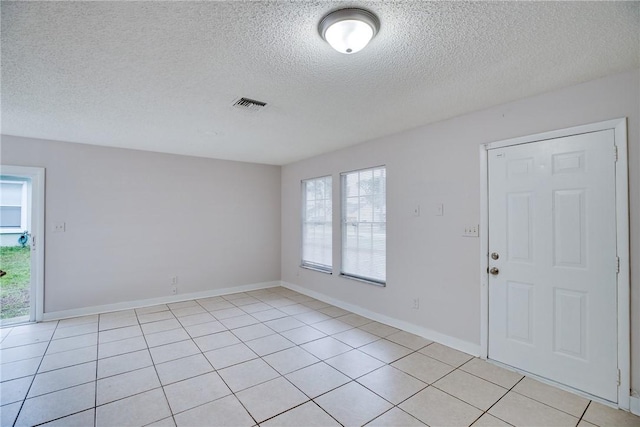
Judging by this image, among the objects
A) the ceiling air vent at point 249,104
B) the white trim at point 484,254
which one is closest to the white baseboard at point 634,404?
the white trim at point 484,254

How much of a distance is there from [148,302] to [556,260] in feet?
17.7

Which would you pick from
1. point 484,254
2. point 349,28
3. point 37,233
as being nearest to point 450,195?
point 484,254

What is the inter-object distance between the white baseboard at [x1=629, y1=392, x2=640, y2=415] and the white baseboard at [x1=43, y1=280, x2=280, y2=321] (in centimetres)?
508

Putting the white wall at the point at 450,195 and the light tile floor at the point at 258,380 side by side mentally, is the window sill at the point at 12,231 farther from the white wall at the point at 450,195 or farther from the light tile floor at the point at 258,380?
the white wall at the point at 450,195

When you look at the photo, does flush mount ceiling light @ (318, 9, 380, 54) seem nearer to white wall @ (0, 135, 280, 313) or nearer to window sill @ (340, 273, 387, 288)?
window sill @ (340, 273, 387, 288)

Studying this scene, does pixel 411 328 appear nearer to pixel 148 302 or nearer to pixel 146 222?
pixel 148 302

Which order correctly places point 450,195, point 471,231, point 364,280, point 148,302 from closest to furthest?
point 471,231 → point 450,195 → point 364,280 → point 148,302

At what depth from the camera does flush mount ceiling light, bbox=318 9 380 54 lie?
1583mm

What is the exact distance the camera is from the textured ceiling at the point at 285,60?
1.60 m

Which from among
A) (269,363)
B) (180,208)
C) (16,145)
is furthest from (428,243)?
(16,145)

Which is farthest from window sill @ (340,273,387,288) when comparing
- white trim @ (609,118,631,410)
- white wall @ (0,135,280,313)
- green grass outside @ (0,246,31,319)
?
green grass outside @ (0,246,31,319)

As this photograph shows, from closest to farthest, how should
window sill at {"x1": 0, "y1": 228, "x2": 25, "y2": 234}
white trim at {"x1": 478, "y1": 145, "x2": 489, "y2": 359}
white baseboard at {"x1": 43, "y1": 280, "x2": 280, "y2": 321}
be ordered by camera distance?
white trim at {"x1": 478, "y1": 145, "x2": 489, "y2": 359}
window sill at {"x1": 0, "y1": 228, "x2": 25, "y2": 234}
white baseboard at {"x1": 43, "y1": 280, "x2": 280, "y2": 321}

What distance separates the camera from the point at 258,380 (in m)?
2.57

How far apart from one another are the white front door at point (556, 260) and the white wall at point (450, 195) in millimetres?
141
